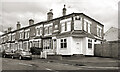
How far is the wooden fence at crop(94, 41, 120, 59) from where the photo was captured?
26719mm

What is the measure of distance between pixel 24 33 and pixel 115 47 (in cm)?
2510

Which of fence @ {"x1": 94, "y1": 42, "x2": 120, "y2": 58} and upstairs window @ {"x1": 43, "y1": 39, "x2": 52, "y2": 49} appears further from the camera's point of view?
upstairs window @ {"x1": 43, "y1": 39, "x2": 52, "y2": 49}

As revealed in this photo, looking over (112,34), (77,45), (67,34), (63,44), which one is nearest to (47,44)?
(63,44)

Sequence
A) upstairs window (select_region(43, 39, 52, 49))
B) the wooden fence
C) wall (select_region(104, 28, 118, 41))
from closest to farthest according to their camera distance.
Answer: the wooden fence
upstairs window (select_region(43, 39, 52, 49))
wall (select_region(104, 28, 118, 41))

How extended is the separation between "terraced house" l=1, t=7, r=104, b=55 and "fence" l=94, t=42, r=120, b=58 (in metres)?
1.04

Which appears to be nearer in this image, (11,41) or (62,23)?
(62,23)

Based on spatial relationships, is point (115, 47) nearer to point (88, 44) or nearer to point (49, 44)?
point (88, 44)

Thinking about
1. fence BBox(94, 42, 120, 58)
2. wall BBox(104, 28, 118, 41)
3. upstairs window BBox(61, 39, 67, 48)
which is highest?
wall BBox(104, 28, 118, 41)

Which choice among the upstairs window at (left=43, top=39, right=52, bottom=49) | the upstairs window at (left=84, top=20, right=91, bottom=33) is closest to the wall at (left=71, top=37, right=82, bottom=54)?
the upstairs window at (left=84, top=20, right=91, bottom=33)

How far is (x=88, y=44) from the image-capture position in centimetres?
2948

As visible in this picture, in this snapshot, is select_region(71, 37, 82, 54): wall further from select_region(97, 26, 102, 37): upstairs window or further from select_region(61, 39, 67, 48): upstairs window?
select_region(97, 26, 102, 37): upstairs window

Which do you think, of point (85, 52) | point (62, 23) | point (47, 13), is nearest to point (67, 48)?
point (85, 52)

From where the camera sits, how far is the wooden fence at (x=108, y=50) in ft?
87.7

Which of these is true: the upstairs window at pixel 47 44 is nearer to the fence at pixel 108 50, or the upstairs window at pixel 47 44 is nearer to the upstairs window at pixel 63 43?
the upstairs window at pixel 63 43
